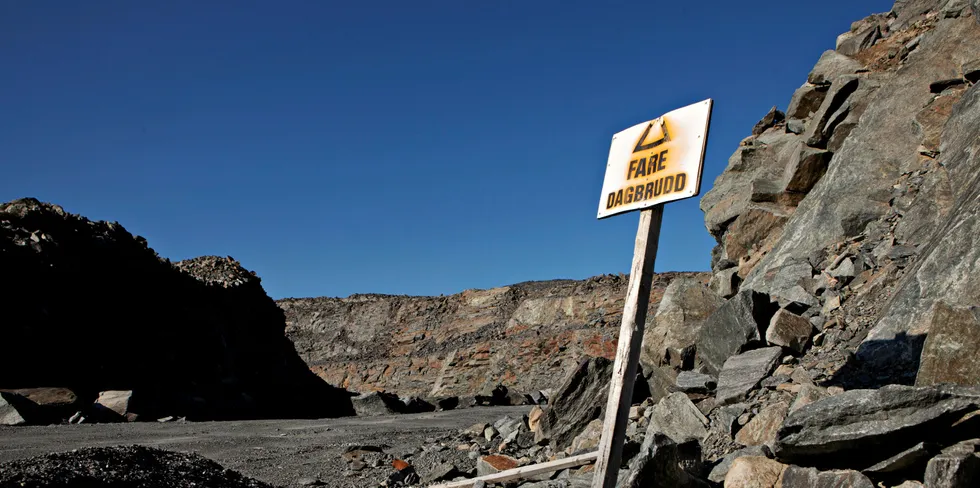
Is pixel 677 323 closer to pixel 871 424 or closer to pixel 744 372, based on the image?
pixel 744 372

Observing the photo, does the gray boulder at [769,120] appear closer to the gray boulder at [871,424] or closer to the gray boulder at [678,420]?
the gray boulder at [678,420]

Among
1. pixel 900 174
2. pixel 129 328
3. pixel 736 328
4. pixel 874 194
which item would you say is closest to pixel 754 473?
pixel 736 328

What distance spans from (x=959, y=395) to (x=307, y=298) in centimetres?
3921

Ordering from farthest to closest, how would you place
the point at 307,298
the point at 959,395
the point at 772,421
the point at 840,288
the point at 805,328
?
the point at 307,298 < the point at 840,288 < the point at 805,328 < the point at 772,421 < the point at 959,395

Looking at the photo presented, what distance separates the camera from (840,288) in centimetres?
662

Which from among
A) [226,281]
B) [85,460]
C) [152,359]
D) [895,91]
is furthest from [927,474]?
[226,281]

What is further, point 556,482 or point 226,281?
point 226,281

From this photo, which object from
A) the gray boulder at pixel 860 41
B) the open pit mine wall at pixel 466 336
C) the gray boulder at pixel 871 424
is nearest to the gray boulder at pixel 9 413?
the gray boulder at pixel 871 424

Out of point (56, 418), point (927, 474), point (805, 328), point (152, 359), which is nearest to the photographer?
point (927, 474)

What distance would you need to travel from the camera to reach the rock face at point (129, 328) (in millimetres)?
14555

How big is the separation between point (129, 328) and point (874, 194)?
17.0 m

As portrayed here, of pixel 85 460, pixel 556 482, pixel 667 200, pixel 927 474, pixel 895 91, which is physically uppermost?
pixel 895 91

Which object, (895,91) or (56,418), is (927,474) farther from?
(56,418)

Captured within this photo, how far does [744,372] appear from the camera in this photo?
582 cm
